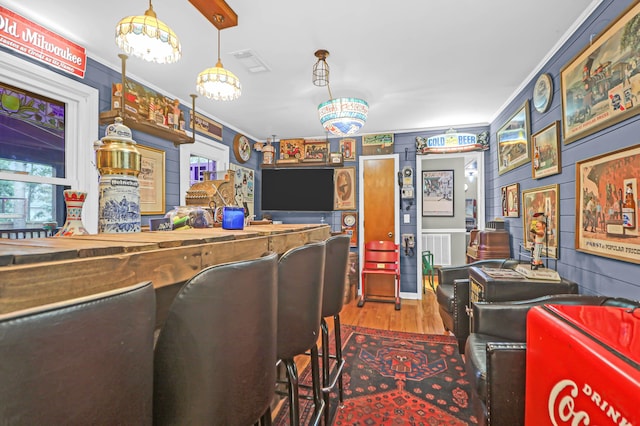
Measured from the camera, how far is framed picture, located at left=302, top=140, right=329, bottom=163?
4938 mm

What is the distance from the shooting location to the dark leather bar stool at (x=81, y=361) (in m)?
0.34

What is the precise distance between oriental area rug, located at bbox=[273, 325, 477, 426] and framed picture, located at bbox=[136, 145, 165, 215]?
215 cm

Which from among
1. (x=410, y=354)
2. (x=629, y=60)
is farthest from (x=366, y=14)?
(x=410, y=354)

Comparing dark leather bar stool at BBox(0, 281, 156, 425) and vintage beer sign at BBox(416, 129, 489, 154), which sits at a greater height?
vintage beer sign at BBox(416, 129, 489, 154)

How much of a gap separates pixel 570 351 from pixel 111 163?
1.25 m

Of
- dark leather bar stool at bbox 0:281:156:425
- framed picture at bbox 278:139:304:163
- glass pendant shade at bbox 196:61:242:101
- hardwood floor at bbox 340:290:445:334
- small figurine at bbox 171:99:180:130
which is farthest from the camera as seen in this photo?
framed picture at bbox 278:139:304:163

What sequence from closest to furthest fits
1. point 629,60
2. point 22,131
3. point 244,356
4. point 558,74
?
point 244,356, point 629,60, point 22,131, point 558,74

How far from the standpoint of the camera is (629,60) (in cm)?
161

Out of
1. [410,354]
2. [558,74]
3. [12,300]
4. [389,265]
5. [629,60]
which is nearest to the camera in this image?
[12,300]

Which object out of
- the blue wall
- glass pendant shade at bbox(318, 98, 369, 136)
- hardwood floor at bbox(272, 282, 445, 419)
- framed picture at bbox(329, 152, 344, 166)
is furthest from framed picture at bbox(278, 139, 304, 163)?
the blue wall

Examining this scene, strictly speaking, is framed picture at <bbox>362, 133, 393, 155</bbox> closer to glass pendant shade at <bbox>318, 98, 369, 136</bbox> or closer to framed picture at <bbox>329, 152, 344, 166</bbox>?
framed picture at <bbox>329, 152, 344, 166</bbox>

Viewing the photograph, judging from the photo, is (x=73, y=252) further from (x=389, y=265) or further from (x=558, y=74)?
(x=389, y=265)

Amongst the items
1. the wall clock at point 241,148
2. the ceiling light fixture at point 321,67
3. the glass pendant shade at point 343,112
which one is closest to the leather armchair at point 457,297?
the glass pendant shade at point 343,112

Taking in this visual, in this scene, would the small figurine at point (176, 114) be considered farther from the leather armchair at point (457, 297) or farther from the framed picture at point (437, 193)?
the framed picture at point (437, 193)
